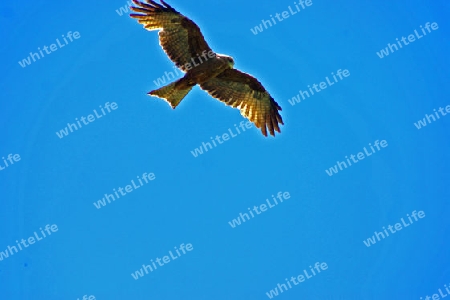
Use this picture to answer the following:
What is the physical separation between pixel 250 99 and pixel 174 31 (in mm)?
2341

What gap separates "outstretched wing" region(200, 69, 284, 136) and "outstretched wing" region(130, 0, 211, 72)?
0.91m

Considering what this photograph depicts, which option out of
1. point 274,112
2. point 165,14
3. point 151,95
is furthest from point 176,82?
point 274,112

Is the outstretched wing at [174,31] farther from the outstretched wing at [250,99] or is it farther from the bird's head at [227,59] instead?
the outstretched wing at [250,99]

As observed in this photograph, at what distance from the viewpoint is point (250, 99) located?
14.7 metres

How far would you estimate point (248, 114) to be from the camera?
14.7m

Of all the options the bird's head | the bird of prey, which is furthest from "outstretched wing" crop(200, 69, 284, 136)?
the bird's head

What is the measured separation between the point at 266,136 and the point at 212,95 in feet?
4.93

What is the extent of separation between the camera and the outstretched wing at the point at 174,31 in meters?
13.3

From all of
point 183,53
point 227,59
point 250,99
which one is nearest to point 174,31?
point 183,53

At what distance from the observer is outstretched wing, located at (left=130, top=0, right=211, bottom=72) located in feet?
43.8

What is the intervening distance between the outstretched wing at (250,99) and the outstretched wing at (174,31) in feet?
2.99

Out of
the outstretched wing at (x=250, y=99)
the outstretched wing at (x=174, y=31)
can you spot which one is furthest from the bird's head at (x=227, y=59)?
the outstretched wing at (x=250, y=99)

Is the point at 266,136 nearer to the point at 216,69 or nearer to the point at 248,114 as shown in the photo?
the point at 248,114

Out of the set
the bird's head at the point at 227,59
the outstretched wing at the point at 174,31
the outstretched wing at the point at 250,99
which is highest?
the outstretched wing at the point at 174,31
